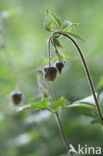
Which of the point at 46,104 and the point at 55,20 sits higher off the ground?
the point at 55,20

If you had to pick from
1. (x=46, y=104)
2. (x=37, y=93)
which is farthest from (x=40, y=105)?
(x=37, y=93)

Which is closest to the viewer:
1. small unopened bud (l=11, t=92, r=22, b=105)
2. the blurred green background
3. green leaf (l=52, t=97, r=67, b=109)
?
green leaf (l=52, t=97, r=67, b=109)

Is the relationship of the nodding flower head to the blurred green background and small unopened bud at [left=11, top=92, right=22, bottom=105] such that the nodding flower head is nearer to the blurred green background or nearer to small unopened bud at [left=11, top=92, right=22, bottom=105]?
the blurred green background

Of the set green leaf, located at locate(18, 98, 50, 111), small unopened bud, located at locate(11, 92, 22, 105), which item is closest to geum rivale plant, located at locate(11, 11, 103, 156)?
green leaf, located at locate(18, 98, 50, 111)

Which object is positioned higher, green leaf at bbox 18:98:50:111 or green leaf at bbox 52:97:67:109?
green leaf at bbox 18:98:50:111

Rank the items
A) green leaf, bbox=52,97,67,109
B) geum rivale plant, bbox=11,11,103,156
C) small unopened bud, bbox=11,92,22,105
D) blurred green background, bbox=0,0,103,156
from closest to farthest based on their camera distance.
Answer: geum rivale plant, bbox=11,11,103,156 → green leaf, bbox=52,97,67,109 → small unopened bud, bbox=11,92,22,105 → blurred green background, bbox=0,0,103,156

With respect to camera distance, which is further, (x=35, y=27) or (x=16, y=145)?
(x=35, y=27)

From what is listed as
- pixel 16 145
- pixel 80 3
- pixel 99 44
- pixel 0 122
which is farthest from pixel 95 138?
pixel 80 3

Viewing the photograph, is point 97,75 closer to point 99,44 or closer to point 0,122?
point 99,44

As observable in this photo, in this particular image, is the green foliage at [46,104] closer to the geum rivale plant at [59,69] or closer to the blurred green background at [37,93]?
the geum rivale plant at [59,69]

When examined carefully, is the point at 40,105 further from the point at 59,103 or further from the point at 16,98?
the point at 16,98

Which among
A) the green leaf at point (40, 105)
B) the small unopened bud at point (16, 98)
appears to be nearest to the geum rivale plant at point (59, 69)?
the green leaf at point (40, 105)
